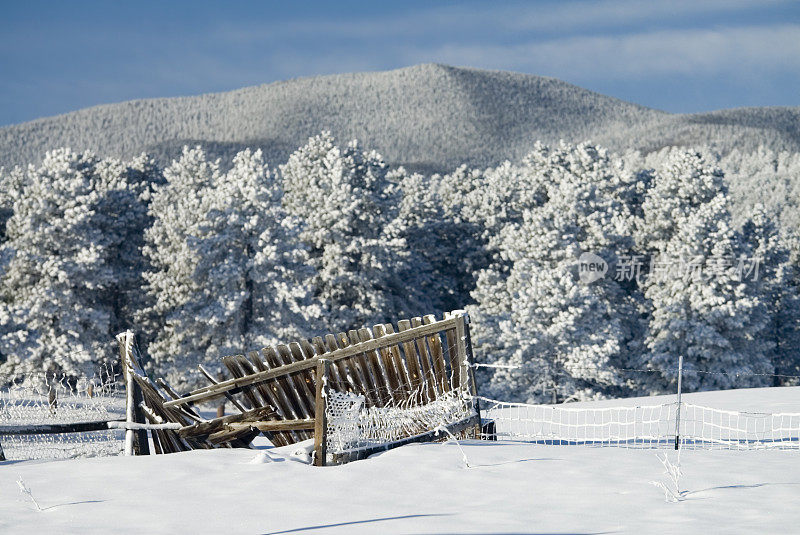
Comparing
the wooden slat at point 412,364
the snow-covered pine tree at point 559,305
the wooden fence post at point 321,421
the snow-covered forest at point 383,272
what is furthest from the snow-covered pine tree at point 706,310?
the wooden fence post at point 321,421

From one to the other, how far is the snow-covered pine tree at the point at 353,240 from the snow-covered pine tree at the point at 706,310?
1236 centimetres

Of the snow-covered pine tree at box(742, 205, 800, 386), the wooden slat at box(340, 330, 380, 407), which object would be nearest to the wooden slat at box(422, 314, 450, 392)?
the wooden slat at box(340, 330, 380, 407)

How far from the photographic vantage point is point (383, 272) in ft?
135

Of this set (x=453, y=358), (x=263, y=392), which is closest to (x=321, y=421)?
(x=263, y=392)

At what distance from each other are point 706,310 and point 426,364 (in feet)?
107

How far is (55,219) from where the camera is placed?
3719 cm

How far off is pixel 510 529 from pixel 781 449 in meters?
7.79

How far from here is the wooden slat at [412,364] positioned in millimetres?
11164

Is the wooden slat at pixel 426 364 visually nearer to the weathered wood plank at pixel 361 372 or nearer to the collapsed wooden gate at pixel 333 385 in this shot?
the collapsed wooden gate at pixel 333 385

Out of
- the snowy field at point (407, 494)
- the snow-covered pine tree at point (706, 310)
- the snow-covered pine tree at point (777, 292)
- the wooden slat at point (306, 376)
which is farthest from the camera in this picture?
the snow-covered pine tree at point (777, 292)

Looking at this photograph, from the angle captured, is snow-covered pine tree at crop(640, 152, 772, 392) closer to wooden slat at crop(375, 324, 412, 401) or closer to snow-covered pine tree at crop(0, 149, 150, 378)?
snow-covered pine tree at crop(0, 149, 150, 378)

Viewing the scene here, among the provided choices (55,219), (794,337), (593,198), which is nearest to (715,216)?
(593,198)

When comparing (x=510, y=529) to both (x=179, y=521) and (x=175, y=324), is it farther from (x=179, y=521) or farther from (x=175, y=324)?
(x=175, y=324)

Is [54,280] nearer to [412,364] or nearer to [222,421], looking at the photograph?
[222,421]
